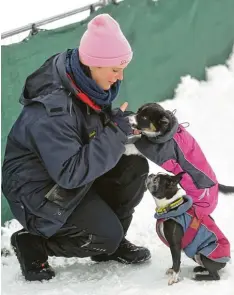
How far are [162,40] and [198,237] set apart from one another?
279cm

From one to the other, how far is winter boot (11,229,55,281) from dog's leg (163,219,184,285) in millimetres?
694

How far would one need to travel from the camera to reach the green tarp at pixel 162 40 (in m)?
4.96

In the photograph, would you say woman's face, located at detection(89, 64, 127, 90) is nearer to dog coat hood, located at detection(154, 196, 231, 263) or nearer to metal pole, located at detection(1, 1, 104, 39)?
dog coat hood, located at detection(154, 196, 231, 263)

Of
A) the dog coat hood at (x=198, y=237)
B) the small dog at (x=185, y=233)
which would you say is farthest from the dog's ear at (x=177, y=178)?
the dog coat hood at (x=198, y=237)

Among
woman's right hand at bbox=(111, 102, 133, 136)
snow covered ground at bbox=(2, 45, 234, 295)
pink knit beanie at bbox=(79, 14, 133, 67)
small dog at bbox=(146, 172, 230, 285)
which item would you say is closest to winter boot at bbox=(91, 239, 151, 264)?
snow covered ground at bbox=(2, 45, 234, 295)

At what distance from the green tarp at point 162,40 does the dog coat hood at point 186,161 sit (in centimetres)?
118

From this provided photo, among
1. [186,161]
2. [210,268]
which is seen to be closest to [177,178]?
[186,161]

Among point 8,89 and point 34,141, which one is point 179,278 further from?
point 8,89

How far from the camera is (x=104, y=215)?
3.79 meters

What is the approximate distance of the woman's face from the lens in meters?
3.57

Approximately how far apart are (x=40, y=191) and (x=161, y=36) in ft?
9.33

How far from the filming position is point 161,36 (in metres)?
6.07

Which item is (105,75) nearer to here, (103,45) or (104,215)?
(103,45)

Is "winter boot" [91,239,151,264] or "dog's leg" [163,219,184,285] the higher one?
"dog's leg" [163,219,184,285]
